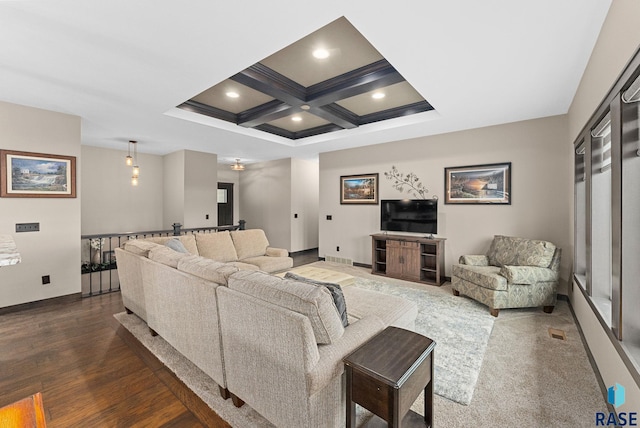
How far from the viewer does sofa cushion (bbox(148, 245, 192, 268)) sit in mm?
2391

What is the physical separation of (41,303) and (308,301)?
4322 millimetres

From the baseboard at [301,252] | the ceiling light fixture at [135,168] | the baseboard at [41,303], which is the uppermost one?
the ceiling light fixture at [135,168]

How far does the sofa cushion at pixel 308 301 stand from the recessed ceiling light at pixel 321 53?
88.1 inches

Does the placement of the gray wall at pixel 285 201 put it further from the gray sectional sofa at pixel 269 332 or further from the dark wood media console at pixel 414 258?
the gray sectional sofa at pixel 269 332

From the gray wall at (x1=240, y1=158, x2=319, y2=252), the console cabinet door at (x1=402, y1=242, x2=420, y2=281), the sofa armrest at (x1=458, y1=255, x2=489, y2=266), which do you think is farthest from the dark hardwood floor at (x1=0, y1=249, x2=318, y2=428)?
the gray wall at (x1=240, y1=158, x2=319, y2=252)

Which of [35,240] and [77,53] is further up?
[77,53]

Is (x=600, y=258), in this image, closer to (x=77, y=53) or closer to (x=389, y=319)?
(x=389, y=319)

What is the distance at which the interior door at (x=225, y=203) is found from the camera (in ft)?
28.6

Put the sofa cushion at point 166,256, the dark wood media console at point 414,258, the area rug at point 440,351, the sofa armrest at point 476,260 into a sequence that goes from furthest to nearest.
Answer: the dark wood media console at point 414,258
the sofa armrest at point 476,260
the sofa cushion at point 166,256
the area rug at point 440,351

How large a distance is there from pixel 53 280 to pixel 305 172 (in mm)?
5507

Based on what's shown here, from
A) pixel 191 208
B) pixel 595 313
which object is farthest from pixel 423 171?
pixel 191 208

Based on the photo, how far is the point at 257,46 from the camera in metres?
2.24

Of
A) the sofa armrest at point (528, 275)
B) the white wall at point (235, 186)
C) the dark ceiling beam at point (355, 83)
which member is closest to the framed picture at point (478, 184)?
the sofa armrest at point (528, 275)

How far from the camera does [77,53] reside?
2.34 m
